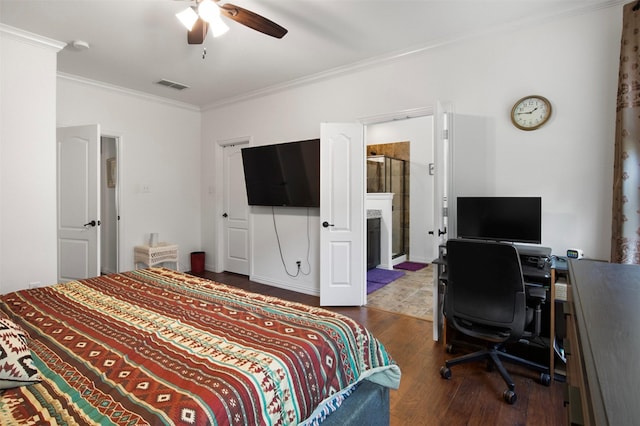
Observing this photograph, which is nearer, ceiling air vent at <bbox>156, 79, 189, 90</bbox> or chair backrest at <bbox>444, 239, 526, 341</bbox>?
chair backrest at <bbox>444, 239, 526, 341</bbox>

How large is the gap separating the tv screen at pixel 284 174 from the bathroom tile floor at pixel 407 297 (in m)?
1.39

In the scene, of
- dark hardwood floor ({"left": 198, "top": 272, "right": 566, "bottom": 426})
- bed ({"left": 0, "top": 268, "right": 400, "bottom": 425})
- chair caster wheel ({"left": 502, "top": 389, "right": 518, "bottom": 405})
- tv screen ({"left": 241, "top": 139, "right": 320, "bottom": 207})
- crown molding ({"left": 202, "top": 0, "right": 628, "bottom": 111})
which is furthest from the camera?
tv screen ({"left": 241, "top": 139, "right": 320, "bottom": 207})

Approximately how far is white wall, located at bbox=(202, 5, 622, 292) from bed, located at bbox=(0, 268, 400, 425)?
202 cm

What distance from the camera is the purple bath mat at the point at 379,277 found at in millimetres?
4672

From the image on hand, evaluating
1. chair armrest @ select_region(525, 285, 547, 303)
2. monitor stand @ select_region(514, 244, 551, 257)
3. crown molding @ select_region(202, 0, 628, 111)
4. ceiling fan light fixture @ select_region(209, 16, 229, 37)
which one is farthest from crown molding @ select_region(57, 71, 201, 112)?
chair armrest @ select_region(525, 285, 547, 303)

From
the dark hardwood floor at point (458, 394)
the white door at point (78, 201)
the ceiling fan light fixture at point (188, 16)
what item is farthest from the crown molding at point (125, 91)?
the dark hardwood floor at point (458, 394)

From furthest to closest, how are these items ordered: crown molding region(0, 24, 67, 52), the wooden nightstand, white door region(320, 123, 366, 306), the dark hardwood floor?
1. the wooden nightstand
2. white door region(320, 123, 366, 306)
3. crown molding region(0, 24, 67, 52)
4. the dark hardwood floor

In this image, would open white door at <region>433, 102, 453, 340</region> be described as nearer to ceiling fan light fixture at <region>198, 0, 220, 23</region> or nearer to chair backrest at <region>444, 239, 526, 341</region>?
chair backrest at <region>444, 239, 526, 341</region>

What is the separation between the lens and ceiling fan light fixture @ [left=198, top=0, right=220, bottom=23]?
6.70ft

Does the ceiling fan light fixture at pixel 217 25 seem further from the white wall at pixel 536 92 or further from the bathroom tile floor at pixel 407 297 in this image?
the bathroom tile floor at pixel 407 297

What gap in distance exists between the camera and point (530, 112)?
2.76 meters

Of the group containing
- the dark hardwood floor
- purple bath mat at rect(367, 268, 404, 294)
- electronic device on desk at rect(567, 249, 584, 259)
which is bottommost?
the dark hardwood floor

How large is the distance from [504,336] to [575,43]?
2.30 meters

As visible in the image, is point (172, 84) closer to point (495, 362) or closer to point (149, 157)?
point (149, 157)
